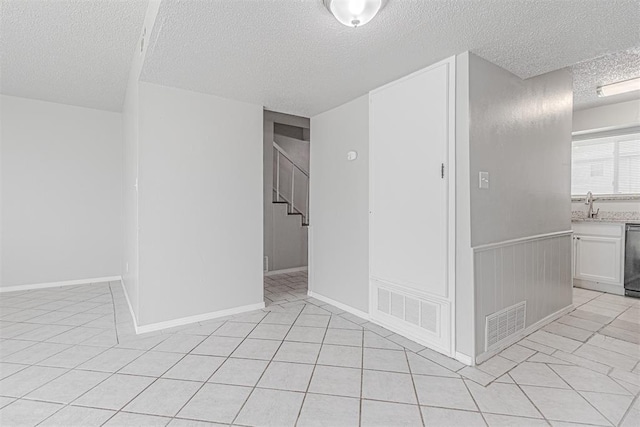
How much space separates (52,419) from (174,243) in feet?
5.05

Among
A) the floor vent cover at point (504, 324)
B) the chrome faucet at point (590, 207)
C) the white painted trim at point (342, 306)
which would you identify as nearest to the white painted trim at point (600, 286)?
the chrome faucet at point (590, 207)

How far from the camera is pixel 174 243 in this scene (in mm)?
2971

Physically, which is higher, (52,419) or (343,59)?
(343,59)

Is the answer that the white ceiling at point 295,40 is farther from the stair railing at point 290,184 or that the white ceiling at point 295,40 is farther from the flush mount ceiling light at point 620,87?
the stair railing at point 290,184

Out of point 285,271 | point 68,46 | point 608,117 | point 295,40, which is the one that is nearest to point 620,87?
point 608,117

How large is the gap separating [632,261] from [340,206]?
3.54 metres

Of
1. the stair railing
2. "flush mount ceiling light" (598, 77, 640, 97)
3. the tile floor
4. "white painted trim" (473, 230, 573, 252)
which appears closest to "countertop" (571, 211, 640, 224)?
"white painted trim" (473, 230, 573, 252)

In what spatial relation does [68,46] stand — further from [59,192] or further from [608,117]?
[608,117]

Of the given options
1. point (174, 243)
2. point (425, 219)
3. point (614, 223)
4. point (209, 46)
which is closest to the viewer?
point (209, 46)

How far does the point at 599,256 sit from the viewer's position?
13.3 feet

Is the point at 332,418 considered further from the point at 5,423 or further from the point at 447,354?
the point at 5,423

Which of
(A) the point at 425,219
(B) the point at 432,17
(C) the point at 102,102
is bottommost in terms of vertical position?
(A) the point at 425,219

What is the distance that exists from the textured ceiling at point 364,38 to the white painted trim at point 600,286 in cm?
307

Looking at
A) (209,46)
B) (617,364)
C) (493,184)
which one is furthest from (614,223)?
(209,46)
